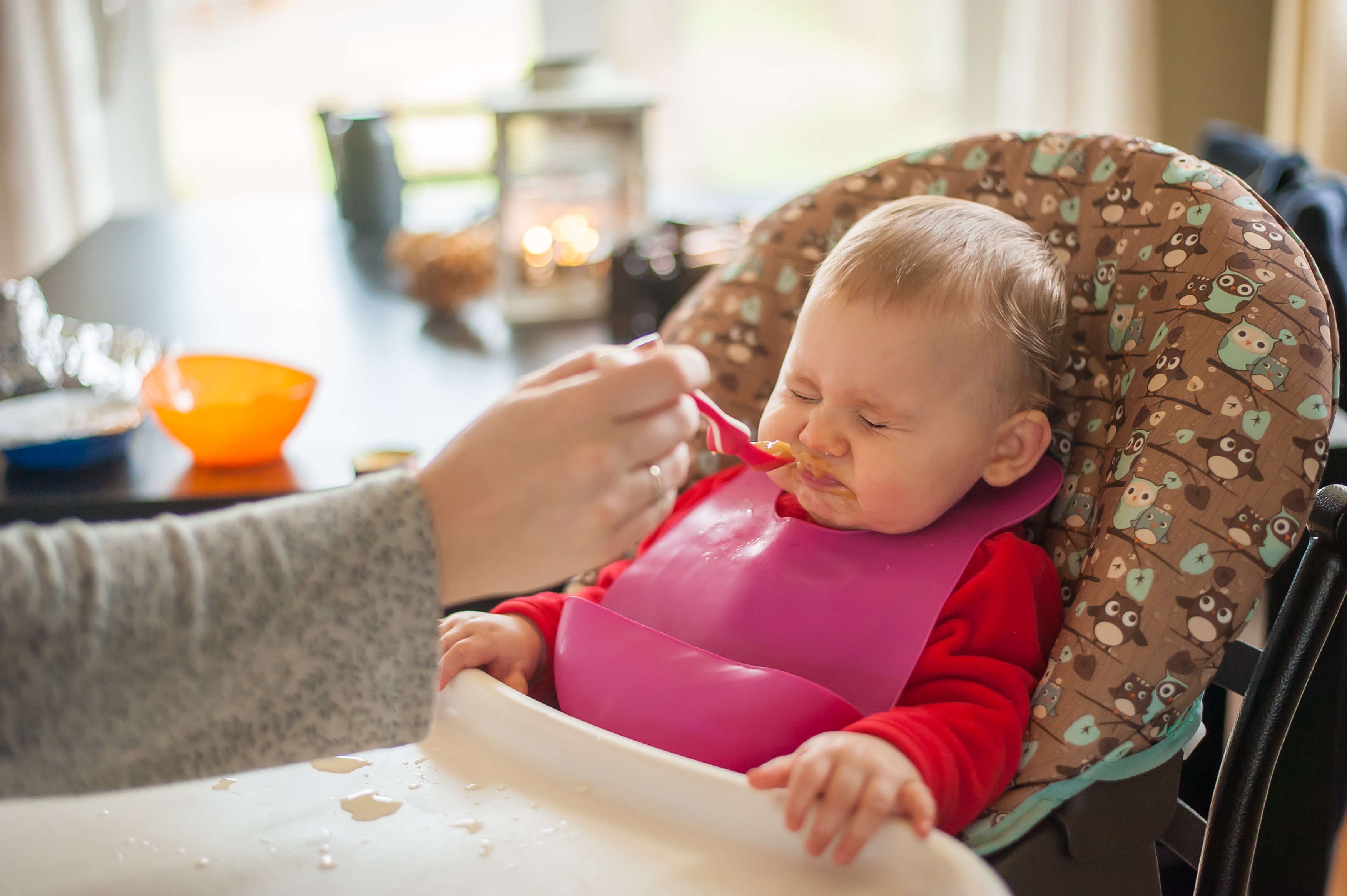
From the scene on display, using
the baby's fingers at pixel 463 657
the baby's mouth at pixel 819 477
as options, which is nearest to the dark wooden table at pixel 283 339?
the baby's fingers at pixel 463 657

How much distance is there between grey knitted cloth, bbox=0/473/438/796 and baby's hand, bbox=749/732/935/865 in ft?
0.76

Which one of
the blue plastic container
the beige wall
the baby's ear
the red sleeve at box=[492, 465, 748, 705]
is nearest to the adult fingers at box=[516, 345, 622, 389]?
the red sleeve at box=[492, 465, 748, 705]

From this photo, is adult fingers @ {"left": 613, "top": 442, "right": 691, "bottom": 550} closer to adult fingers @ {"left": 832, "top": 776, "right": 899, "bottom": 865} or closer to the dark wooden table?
adult fingers @ {"left": 832, "top": 776, "right": 899, "bottom": 865}

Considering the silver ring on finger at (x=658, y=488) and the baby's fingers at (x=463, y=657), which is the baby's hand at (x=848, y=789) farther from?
the baby's fingers at (x=463, y=657)

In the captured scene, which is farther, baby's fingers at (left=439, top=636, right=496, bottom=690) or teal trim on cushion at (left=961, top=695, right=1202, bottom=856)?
baby's fingers at (left=439, top=636, right=496, bottom=690)

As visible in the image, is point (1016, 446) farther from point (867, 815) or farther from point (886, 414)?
A: point (867, 815)

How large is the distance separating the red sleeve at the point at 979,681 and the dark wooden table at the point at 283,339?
2.47 feet

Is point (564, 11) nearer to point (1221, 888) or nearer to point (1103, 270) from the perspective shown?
point (1103, 270)

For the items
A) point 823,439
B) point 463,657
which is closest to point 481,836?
point 463,657

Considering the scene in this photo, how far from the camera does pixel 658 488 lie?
27.5 inches

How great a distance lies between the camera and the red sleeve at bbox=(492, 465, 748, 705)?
0.98 metres

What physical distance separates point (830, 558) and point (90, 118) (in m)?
3.32

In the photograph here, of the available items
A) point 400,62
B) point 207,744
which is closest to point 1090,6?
point 400,62

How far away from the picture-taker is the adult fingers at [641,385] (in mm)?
654
